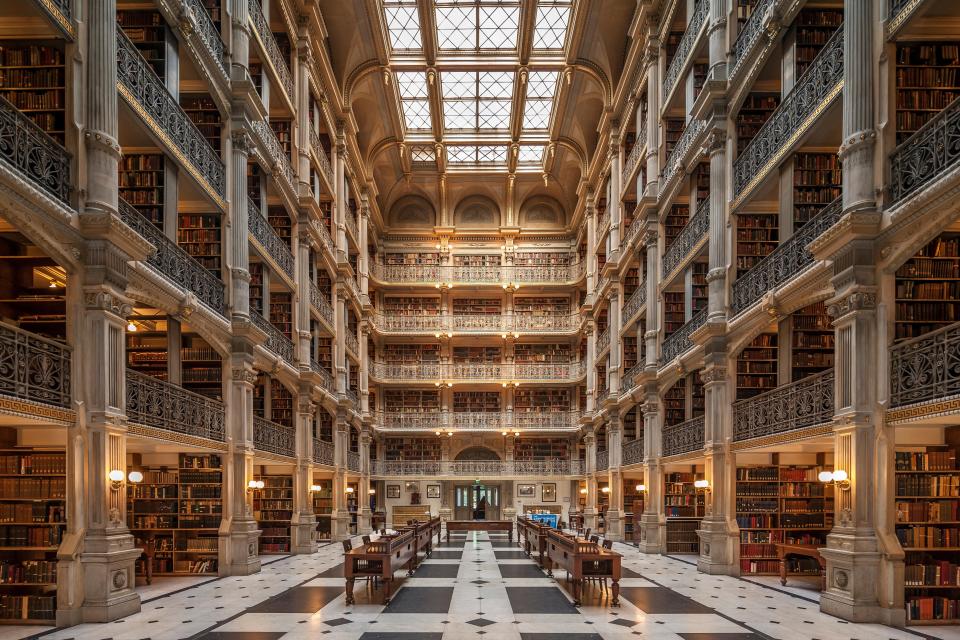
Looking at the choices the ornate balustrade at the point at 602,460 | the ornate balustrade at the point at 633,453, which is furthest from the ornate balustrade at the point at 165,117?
the ornate balustrade at the point at 602,460

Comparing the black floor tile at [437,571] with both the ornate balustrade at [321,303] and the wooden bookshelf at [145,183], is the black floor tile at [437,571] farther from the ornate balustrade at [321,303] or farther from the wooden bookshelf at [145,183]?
the ornate balustrade at [321,303]

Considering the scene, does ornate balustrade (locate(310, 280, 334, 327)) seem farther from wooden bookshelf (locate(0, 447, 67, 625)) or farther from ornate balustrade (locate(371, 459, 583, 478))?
wooden bookshelf (locate(0, 447, 67, 625))

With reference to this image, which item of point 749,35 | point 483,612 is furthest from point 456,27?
point 483,612

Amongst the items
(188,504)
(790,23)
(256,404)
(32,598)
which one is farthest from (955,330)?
(256,404)

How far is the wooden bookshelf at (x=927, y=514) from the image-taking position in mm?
7801

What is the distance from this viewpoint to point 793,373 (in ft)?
37.5

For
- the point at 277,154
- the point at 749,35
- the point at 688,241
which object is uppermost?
the point at 749,35

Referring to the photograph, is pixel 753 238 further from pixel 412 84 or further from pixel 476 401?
pixel 476 401

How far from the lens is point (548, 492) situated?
2909 centimetres

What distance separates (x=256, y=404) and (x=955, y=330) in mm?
13450

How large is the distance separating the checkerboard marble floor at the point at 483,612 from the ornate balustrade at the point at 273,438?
9.17 ft

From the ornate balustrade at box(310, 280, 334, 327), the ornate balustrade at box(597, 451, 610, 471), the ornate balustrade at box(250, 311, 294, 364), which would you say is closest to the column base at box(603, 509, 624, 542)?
the ornate balustrade at box(597, 451, 610, 471)

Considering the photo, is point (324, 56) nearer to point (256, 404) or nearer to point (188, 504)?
point (256, 404)

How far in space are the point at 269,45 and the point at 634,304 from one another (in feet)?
36.4
